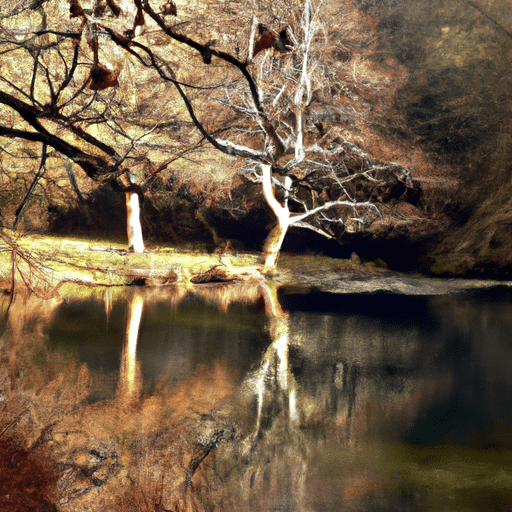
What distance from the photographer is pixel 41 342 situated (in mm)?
6648

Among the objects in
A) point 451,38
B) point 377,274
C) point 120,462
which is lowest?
point 120,462

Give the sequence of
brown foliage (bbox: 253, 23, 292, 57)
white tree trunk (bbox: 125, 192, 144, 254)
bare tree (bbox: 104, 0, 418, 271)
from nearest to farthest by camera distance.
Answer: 1. brown foliage (bbox: 253, 23, 292, 57)
2. bare tree (bbox: 104, 0, 418, 271)
3. white tree trunk (bbox: 125, 192, 144, 254)

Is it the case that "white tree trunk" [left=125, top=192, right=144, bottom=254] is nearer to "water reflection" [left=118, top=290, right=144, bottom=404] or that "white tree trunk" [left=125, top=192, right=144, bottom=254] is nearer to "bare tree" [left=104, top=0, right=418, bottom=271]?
"bare tree" [left=104, top=0, right=418, bottom=271]

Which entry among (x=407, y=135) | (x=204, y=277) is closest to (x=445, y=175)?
(x=407, y=135)

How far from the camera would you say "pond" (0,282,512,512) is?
356 centimetres

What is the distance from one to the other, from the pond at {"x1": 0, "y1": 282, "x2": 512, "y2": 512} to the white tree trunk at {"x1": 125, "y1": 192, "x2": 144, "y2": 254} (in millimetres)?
4788

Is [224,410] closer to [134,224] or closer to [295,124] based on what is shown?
[134,224]

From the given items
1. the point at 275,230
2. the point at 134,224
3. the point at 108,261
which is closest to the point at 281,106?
the point at 275,230

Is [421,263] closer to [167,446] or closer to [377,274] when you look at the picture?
[377,274]

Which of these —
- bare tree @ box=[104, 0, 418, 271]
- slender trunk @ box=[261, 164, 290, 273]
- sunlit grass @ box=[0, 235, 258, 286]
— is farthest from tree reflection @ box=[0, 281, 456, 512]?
bare tree @ box=[104, 0, 418, 271]

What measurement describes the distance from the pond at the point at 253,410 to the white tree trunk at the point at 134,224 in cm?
479

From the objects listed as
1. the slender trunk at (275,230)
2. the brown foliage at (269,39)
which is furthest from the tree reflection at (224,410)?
the slender trunk at (275,230)

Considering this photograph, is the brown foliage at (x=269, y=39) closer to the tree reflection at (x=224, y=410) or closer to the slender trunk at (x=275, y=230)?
the tree reflection at (x=224, y=410)

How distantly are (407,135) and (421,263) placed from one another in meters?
2.84
